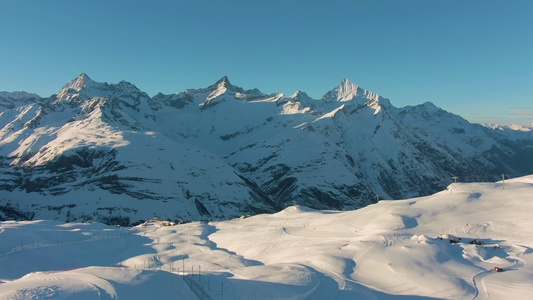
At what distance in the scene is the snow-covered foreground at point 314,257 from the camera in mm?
28447

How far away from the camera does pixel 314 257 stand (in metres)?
43.7

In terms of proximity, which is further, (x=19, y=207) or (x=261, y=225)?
(x=19, y=207)

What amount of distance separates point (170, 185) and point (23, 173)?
7927 centimetres

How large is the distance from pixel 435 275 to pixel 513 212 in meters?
30.5

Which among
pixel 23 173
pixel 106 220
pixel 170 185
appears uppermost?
pixel 23 173

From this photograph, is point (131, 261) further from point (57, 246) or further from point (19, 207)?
point (19, 207)

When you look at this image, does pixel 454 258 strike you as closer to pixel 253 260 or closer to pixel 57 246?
pixel 253 260

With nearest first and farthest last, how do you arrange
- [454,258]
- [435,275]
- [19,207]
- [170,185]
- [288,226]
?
[435,275] < [454,258] < [288,226] < [19,207] < [170,185]

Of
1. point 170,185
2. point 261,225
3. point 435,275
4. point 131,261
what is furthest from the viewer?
point 170,185

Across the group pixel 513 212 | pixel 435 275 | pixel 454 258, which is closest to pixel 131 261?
pixel 435 275

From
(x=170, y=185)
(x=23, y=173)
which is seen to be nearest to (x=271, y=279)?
(x=170, y=185)

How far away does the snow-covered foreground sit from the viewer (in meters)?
28.4

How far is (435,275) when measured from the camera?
115 feet

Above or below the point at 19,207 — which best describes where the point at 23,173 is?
above
